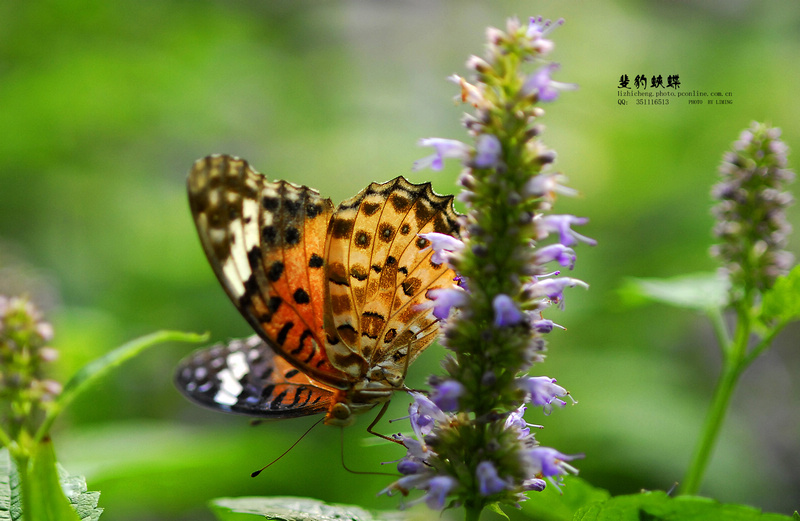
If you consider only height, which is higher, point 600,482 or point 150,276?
point 150,276

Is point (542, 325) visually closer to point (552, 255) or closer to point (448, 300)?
point (552, 255)

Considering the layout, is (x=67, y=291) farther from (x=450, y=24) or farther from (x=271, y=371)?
(x=450, y=24)

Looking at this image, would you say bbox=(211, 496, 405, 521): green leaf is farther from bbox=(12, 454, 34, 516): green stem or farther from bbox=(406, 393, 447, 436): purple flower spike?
bbox=(12, 454, 34, 516): green stem

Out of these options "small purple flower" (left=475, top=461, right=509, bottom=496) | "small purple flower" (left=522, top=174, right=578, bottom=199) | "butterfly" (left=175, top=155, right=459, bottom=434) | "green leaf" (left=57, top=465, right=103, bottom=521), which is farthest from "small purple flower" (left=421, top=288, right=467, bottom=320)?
"green leaf" (left=57, top=465, right=103, bottom=521)

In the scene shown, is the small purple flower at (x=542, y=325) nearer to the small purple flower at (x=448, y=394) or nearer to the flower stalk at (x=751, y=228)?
the small purple flower at (x=448, y=394)

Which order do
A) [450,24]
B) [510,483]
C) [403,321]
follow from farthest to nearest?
1. [450,24]
2. [403,321]
3. [510,483]

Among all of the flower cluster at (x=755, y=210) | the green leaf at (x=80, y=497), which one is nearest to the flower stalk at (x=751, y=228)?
the flower cluster at (x=755, y=210)

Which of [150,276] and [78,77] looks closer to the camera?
[150,276]

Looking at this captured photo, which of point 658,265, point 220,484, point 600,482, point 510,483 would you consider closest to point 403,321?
point 510,483
